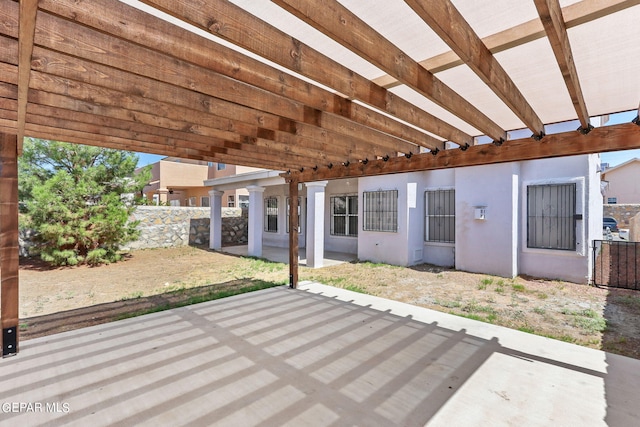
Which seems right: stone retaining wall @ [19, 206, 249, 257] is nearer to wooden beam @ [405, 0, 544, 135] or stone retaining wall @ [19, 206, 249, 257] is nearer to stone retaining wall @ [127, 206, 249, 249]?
stone retaining wall @ [127, 206, 249, 249]

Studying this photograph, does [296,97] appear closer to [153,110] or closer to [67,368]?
[153,110]

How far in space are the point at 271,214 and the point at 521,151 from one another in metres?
10.8

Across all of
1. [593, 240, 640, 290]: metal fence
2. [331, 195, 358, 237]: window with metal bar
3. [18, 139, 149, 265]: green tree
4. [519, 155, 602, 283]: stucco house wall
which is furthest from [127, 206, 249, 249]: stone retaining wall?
[593, 240, 640, 290]: metal fence

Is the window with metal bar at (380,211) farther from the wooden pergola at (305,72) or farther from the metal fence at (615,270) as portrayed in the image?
the wooden pergola at (305,72)

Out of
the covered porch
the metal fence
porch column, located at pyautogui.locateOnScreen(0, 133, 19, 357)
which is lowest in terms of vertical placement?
the covered porch

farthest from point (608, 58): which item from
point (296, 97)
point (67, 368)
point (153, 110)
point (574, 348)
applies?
point (67, 368)

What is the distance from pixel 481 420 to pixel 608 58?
8.60 feet

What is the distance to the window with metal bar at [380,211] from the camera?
8516 millimetres

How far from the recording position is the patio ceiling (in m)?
1.44

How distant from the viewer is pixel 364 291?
5.73 metres

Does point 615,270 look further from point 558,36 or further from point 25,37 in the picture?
point 25,37

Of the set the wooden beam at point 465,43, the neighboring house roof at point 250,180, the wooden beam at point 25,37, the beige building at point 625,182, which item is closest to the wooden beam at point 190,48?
the wooden beam at point 25,37

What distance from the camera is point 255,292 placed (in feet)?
17.6

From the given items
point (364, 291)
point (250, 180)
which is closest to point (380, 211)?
point (364, 291)
